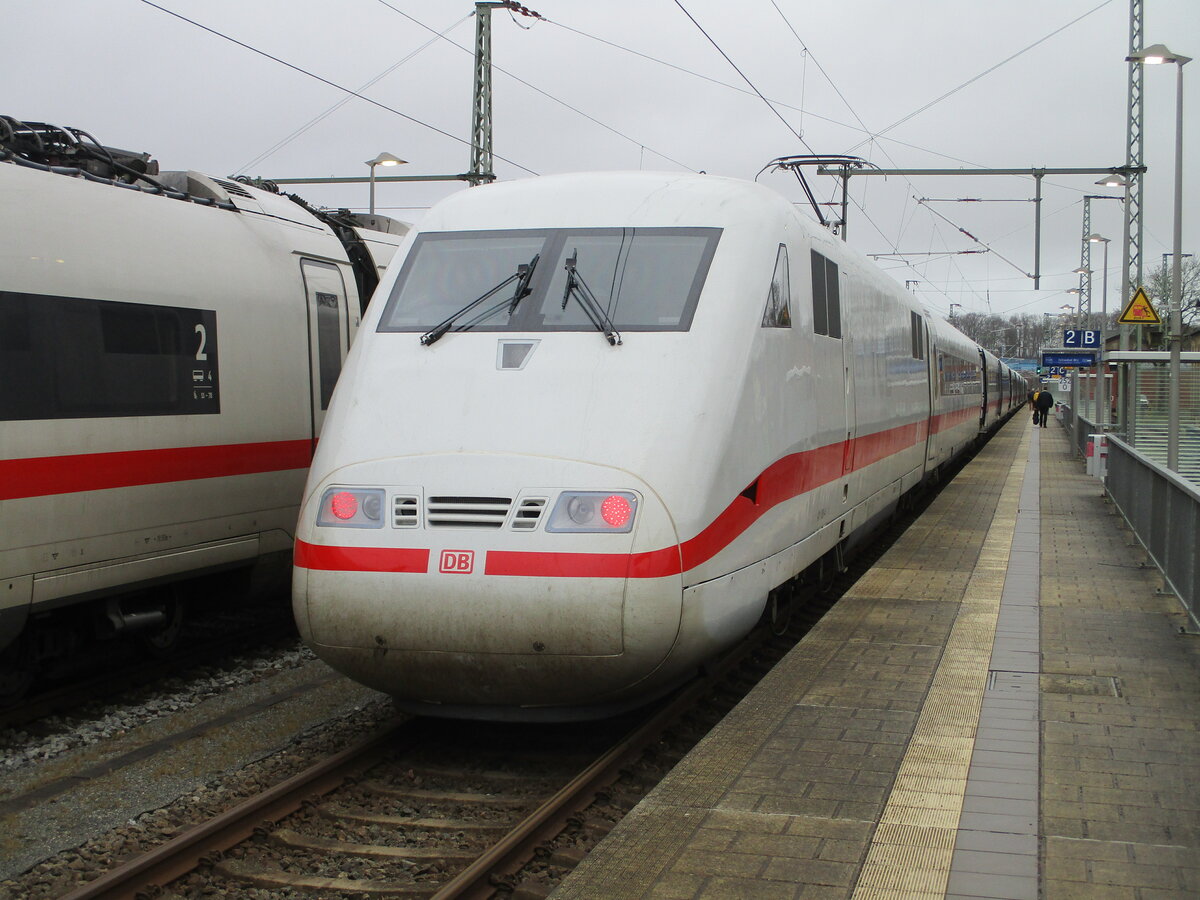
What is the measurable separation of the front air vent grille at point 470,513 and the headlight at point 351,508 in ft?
0.91

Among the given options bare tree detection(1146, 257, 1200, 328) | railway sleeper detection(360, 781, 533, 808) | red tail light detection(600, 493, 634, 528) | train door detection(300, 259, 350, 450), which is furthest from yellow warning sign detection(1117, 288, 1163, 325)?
bare tree detection(1146, 257, 1200, 328)

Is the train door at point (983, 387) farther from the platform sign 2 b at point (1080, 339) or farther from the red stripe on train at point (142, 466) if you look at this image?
the red stripe on train at point (142, 466)

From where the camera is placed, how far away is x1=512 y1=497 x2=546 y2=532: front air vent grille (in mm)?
5426

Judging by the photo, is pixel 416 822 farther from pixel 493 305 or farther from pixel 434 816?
pixel 493 305

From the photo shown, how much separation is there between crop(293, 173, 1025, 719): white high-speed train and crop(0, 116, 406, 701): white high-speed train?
5.32 feet

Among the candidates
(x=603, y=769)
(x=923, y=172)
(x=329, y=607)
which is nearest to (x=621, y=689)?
(x=603, y=769)

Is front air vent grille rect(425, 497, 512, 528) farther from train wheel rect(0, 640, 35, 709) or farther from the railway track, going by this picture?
train wheel rect(0, 640, 35, 709)

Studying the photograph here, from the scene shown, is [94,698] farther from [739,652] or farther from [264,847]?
[739,652]

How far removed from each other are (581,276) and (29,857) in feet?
12.4

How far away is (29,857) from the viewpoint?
5059 mm

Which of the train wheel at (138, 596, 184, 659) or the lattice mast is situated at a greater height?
the lattice mast

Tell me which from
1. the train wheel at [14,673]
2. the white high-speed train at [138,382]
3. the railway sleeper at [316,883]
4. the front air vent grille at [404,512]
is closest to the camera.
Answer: the railway sleeper at [316,883]

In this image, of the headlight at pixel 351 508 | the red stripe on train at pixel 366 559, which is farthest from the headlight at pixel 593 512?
the headlight at pixel 351 508

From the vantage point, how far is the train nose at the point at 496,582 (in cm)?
533
